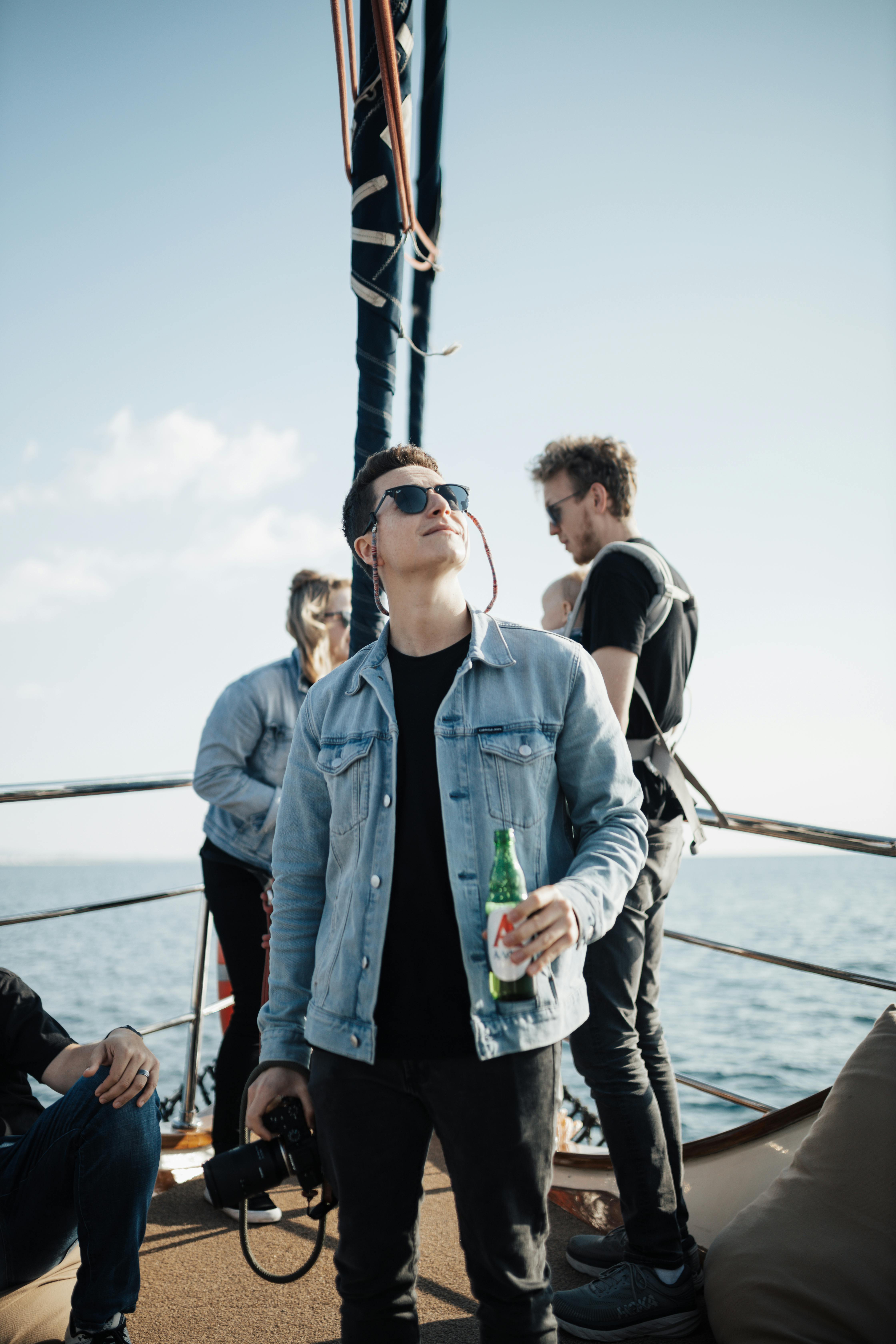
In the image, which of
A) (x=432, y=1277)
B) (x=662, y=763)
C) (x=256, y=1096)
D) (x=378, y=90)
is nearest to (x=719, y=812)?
(x=662, y=763)

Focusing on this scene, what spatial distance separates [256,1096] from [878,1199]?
123cm

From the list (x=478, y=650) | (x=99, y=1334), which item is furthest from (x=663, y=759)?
(x=99, y=1334)

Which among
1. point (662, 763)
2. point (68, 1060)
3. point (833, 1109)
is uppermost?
point (662, 763)

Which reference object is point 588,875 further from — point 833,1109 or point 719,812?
point 719,812

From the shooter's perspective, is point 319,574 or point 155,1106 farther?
point 319,574

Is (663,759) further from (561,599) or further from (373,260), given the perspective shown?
(373,260)

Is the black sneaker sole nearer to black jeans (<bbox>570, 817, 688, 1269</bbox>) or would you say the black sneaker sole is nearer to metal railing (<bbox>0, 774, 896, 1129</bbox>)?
black jeans (<bbox>570, 817, 688, 1269</bbox>)

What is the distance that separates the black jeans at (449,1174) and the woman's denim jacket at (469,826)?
2.4 inches

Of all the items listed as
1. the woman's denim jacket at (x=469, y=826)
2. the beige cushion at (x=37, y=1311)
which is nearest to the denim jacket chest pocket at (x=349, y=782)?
the woman's denim jacket at (x=469, y=826)

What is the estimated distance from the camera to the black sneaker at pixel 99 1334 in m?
1.71

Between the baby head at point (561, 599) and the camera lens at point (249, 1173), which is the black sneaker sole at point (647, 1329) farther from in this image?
the baby head at point (561, 599)

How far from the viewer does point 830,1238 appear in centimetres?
167

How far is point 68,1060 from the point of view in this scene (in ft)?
6.00

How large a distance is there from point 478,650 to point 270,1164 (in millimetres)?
877
